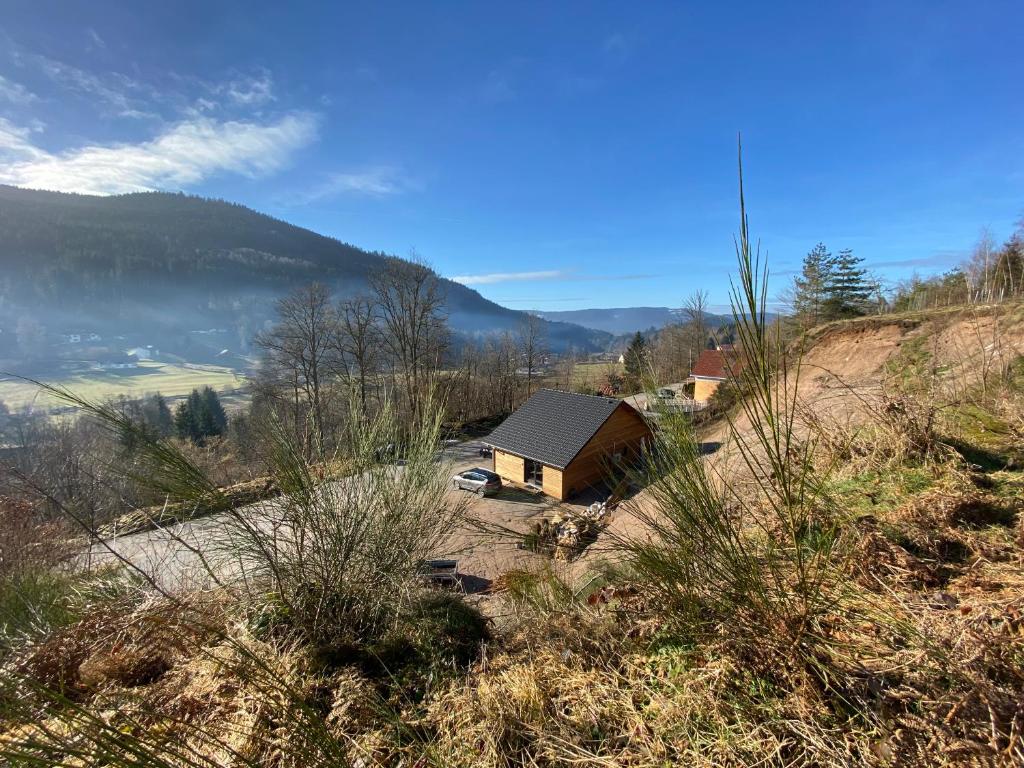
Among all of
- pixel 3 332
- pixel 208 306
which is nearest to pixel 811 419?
pixel 3 332

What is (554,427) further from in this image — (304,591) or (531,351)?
(531,351)

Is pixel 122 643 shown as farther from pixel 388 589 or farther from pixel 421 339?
pixel 421 339

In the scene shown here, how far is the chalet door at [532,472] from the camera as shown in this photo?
1638 centimetres

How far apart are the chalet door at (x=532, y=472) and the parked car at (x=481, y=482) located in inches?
45.7

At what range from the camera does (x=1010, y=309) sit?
934cm

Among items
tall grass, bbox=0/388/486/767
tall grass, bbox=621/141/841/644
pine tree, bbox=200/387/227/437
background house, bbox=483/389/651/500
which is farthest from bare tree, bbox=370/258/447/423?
tall grass, bbox=621/141/841/644

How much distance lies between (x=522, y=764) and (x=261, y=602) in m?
2.31

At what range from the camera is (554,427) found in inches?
675

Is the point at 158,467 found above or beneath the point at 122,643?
above

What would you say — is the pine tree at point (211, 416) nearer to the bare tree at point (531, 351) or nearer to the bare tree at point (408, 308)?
the bare tree at point (408, 308)

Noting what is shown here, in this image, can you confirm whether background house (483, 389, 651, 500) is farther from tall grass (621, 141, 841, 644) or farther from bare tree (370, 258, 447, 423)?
tall grass (621, 141, 841, 644)

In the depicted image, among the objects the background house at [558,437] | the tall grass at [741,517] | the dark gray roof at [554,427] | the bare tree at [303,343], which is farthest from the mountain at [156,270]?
the tall grass at [741,517]

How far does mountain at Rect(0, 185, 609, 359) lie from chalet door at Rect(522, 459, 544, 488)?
48074 millimetres

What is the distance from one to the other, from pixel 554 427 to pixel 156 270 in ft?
495
